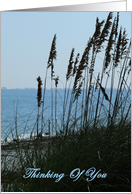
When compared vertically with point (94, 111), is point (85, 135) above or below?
below

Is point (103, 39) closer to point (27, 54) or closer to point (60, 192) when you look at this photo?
point (27, 54)

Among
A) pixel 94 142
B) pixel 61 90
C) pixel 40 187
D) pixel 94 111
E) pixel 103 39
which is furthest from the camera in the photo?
pixel 61 90

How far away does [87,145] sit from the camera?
1801 millimetres

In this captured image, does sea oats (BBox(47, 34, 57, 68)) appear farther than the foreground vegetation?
Yes

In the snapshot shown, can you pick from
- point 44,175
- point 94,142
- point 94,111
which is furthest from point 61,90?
point 44,175

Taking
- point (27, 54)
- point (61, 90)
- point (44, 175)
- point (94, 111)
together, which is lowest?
point (44, 175)

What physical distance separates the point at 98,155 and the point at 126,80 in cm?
80

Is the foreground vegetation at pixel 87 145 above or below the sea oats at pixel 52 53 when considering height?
below

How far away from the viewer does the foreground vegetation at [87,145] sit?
171cm

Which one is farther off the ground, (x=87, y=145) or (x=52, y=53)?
(x=52, y=53)

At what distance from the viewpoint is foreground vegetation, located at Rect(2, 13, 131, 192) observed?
171 cm

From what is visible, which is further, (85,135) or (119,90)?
(119,90)

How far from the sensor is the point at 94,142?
1842mm

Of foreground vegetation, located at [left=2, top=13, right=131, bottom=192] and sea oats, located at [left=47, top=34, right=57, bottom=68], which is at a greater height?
sea oats, located at [left=47, top=34, right=57, bottom=68]
